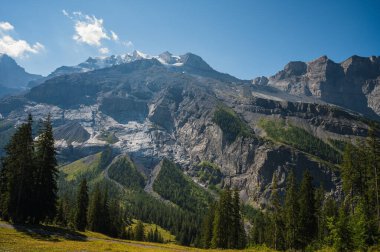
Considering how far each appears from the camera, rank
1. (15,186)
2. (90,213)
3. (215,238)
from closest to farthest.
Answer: (15,186)
(215,238)
(90,213)

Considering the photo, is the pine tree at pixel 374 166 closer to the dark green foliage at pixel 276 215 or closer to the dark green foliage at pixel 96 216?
the dark green foliage at pixel 276 215

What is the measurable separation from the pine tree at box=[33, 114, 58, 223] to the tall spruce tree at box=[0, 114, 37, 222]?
34.6 inches

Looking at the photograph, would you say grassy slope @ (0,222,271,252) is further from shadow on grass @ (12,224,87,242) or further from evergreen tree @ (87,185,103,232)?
evergreen tree @ (87,185,103,232)

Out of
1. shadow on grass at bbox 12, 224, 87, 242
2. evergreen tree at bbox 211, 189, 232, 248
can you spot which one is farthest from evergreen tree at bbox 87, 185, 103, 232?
shadow on grass at bbox 12, 224, 87, 242

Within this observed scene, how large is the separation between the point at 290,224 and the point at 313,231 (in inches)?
199

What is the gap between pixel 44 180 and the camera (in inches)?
2419

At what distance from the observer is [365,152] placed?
69.5m

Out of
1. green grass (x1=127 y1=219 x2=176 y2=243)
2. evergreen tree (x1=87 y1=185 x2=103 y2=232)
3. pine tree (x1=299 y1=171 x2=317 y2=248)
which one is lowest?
green grass (x1=127 y1=219 x2=176 y2=243)

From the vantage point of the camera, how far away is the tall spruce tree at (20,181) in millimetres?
56594

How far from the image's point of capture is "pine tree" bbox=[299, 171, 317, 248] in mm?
69125

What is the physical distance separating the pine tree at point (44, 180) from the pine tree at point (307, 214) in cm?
5058

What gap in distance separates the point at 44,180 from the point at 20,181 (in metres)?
4.75

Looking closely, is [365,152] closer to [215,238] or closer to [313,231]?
[313,231]

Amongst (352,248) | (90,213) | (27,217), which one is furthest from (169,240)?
(352,248)
